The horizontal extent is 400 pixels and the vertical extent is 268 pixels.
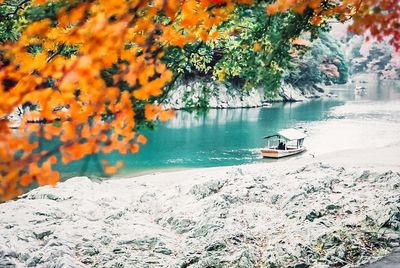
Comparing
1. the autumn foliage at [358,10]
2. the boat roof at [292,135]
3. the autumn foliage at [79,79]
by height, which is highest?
the autumn foliage at [358,10]

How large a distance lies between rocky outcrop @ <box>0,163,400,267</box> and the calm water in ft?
18.6

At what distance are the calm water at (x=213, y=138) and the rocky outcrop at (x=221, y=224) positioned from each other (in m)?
5.67

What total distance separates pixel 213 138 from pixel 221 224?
29.2 meters

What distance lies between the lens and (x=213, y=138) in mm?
40969

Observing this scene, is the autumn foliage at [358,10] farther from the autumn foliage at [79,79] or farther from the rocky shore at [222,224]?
the rocky shore at [222,224]

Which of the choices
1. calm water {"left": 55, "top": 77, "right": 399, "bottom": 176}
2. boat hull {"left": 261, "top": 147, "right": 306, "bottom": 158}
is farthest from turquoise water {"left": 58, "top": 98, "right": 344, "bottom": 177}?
boat hull {"left": 261, "top": 147, "right": 306, "bottom": 158}

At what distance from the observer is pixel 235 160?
33250 mm

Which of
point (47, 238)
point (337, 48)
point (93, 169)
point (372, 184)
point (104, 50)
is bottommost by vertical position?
point (93, 169)

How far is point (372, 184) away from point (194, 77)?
148 feet

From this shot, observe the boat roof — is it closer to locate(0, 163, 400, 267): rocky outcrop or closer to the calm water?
the calm water

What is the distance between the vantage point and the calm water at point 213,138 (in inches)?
1264

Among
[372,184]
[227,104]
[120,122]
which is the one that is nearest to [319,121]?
[227,104]

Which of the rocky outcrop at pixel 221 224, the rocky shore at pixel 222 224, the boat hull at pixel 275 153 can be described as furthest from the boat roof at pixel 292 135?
the rocky outcrop at pixel 221 224

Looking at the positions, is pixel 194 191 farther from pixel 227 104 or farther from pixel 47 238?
pixel 227 104
